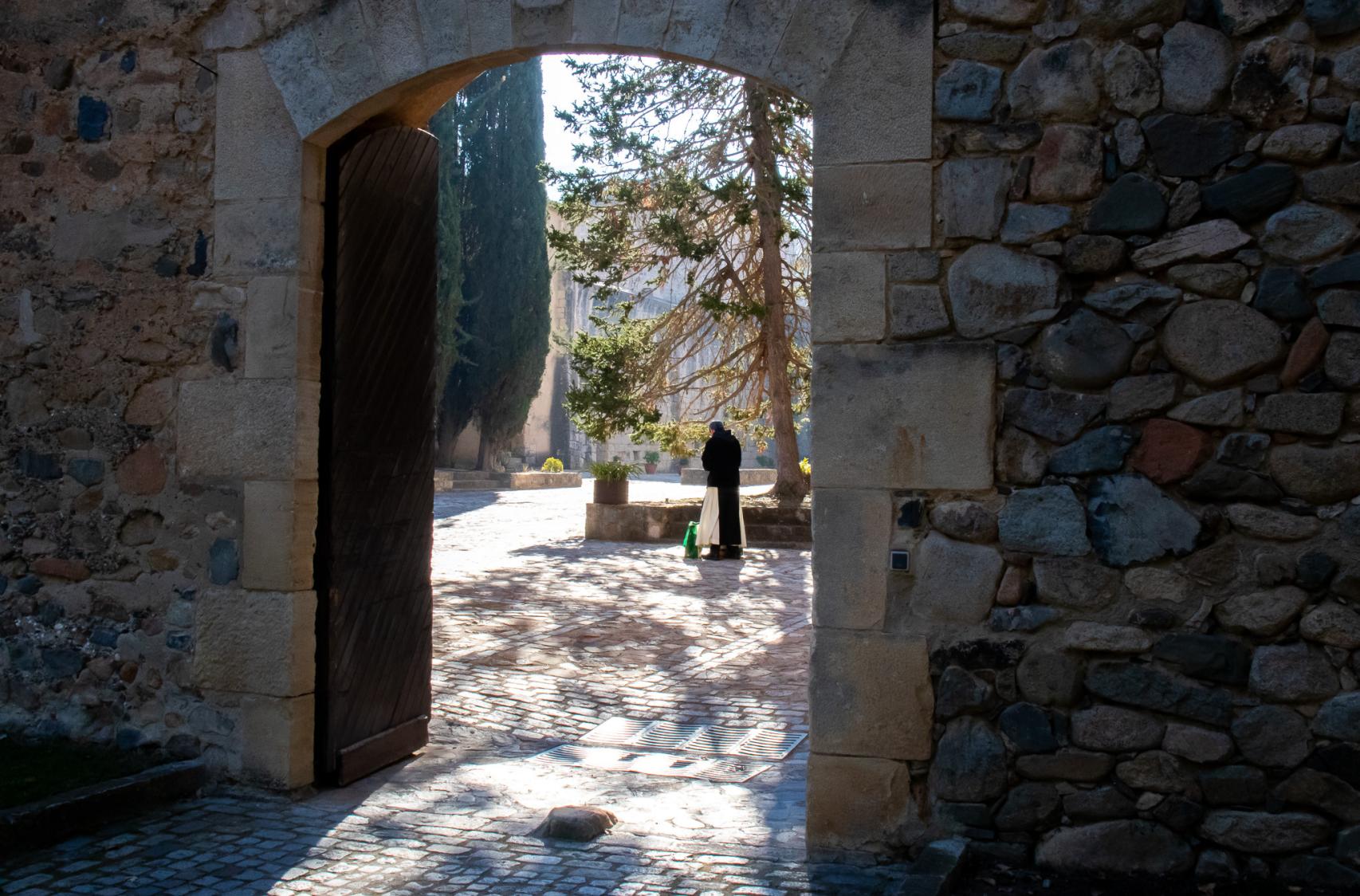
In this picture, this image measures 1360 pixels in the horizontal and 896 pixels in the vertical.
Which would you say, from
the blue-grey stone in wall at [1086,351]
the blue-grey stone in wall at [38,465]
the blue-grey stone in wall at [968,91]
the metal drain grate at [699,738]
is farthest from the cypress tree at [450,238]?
the blue-grey stone in wall at [1086,351]

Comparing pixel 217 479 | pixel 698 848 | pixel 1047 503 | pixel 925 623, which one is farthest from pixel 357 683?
pixel 1047 503

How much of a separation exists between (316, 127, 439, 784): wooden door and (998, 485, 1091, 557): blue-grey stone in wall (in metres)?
2.41

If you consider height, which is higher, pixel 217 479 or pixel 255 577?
pixel 217 479

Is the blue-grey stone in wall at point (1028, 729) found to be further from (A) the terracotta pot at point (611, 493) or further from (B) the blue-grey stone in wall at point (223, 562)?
(A) the terracotta pot at point (611, 493)

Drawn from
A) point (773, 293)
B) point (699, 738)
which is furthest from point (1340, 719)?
point (773, 293)

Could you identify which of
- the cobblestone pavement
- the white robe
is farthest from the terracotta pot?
the cobblestone pavement

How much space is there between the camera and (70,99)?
452 cm

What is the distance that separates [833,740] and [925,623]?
453 millimetres

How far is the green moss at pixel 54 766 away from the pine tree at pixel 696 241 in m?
9.34

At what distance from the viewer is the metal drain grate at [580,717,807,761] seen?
497cm

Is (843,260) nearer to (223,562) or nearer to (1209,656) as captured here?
(1209,656)

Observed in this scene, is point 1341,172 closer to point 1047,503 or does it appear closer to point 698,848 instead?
point 1047,503

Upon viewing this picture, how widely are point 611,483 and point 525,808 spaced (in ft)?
34.2

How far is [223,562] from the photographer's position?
4.29m
